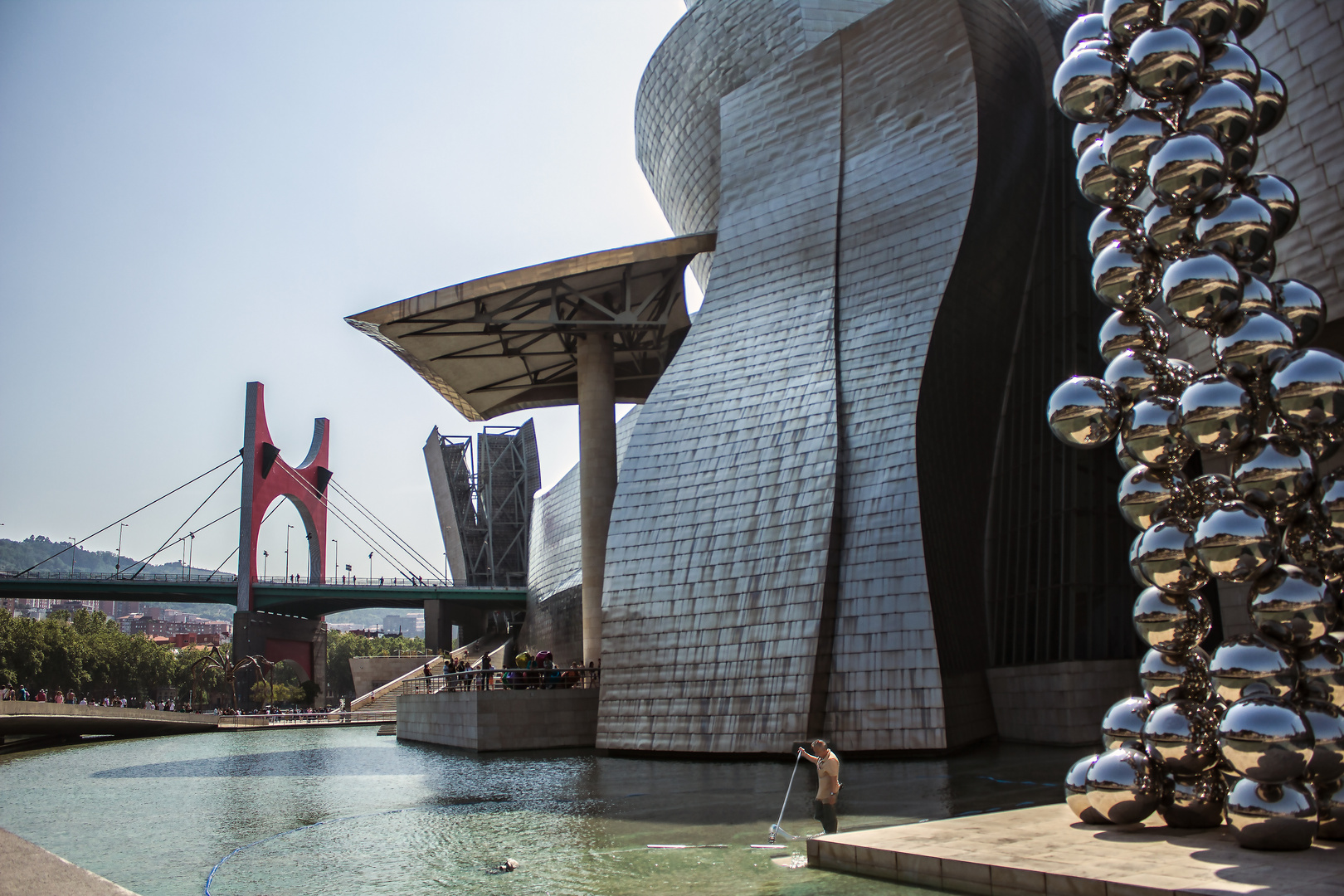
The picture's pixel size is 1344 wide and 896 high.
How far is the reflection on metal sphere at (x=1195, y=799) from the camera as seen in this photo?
6422 millimetres

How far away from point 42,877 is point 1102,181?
825 cm

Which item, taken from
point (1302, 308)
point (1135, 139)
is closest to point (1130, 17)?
point (1135, 139)

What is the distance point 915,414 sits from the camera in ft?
56.3

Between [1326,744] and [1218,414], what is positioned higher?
[1218,414]

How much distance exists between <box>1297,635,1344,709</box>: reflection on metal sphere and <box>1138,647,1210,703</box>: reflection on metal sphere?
2.18ft

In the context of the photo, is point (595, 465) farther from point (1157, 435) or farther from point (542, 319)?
point (1157, 435)

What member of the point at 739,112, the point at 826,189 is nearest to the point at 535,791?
the point at 826,189

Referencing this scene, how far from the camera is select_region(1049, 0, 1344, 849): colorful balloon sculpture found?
591cm

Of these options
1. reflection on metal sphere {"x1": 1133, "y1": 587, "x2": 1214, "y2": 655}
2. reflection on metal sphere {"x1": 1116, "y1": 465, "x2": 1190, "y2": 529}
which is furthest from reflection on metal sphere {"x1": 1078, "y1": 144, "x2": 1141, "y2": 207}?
reflection on metal sphere {"x1": 1133, "y1": 587, "x2": 1214, "y2": 655}

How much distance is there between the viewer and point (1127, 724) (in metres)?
6.74

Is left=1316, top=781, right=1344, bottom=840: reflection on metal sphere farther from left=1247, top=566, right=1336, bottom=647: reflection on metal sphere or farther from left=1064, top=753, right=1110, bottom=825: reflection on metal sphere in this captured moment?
left=1064, top=753, right=1110, bottom=825: reflection on metal sphere

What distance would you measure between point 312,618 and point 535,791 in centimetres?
5909

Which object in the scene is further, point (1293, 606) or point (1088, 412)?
point (1088, 412)

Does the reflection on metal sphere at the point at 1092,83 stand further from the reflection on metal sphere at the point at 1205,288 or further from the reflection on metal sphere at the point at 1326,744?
the reflection on metal sphere at the point at 1326,744
